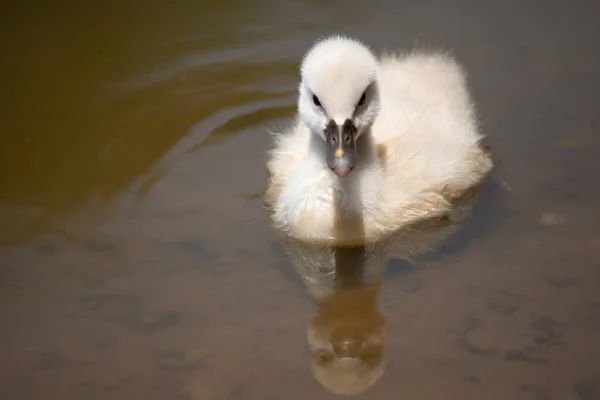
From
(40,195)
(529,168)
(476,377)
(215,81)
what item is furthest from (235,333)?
(215,81)

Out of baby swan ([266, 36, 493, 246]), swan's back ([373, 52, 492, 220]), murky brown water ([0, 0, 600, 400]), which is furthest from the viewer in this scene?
swan's back ([373, 52, 492, 220])

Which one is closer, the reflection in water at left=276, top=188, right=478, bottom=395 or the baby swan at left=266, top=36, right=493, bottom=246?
the reflection in water at left=276, top=188, right=478, bottom=395

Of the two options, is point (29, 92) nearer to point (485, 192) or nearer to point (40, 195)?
point (40, 195)

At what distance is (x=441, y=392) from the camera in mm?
2832

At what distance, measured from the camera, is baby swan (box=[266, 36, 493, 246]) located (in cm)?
318

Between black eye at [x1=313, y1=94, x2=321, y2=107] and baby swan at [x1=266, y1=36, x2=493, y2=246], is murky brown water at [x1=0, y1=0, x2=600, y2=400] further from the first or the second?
black eye at [x1=313, y1=94, x2=321, y2=107]

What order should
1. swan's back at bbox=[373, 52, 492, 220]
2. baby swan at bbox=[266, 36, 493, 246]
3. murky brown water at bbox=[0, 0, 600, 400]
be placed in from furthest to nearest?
1. swan's back at bbox=[373, 52, 492, 220]
2. baby swan at bbox=[266, 36, 493, 246]
3. murky brown water at bbox=[0, 0, 600, 400]

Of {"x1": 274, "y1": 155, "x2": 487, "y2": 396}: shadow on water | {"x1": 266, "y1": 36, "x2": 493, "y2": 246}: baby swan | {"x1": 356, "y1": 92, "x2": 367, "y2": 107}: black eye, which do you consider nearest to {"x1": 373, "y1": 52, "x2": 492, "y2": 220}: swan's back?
{"x1": 266, "y1": 36, "x2": 493, "y2": 246}: baby swan

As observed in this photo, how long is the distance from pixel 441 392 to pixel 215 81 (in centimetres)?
229

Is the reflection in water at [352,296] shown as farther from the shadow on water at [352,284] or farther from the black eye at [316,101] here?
the black eye at [316,101]

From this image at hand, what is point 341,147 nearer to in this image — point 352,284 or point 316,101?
point 316,101

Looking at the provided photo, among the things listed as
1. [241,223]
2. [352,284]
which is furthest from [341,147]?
[241,223]

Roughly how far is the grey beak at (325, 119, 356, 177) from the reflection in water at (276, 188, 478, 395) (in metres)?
0.48

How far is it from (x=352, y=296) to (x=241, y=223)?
0.59 metres
